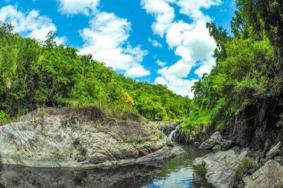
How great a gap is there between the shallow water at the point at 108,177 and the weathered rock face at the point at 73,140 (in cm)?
375

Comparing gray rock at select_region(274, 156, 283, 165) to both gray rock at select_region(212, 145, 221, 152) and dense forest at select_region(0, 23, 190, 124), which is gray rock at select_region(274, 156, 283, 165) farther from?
dense forest at select_region(0, 23, 190, 124)

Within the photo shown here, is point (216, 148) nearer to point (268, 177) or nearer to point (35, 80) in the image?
point (35, 80)

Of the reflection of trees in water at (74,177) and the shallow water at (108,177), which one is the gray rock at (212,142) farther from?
the reflection of trees in water at (74,177)

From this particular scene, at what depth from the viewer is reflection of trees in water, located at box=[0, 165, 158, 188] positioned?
115 feet

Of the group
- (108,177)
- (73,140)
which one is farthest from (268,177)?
(73,140)

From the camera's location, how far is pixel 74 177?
39.4 metres

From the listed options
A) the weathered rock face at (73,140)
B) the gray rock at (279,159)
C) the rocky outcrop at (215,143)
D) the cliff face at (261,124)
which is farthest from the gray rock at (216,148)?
the gray rock at (279,159)

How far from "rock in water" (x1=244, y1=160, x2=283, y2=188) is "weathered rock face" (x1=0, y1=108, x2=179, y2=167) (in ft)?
87.3

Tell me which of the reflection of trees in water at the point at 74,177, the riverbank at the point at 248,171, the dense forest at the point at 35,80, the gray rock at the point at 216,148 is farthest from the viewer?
the dense forest at the point at 35,80

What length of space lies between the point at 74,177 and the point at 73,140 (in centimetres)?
1303

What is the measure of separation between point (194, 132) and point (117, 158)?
1763 inches

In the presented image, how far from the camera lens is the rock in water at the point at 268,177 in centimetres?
2380

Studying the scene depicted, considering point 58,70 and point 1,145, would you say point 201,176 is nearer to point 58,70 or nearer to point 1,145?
point 1,145

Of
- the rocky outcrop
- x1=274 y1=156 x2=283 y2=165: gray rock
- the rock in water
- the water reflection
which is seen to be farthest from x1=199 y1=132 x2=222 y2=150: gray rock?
the rock in water
